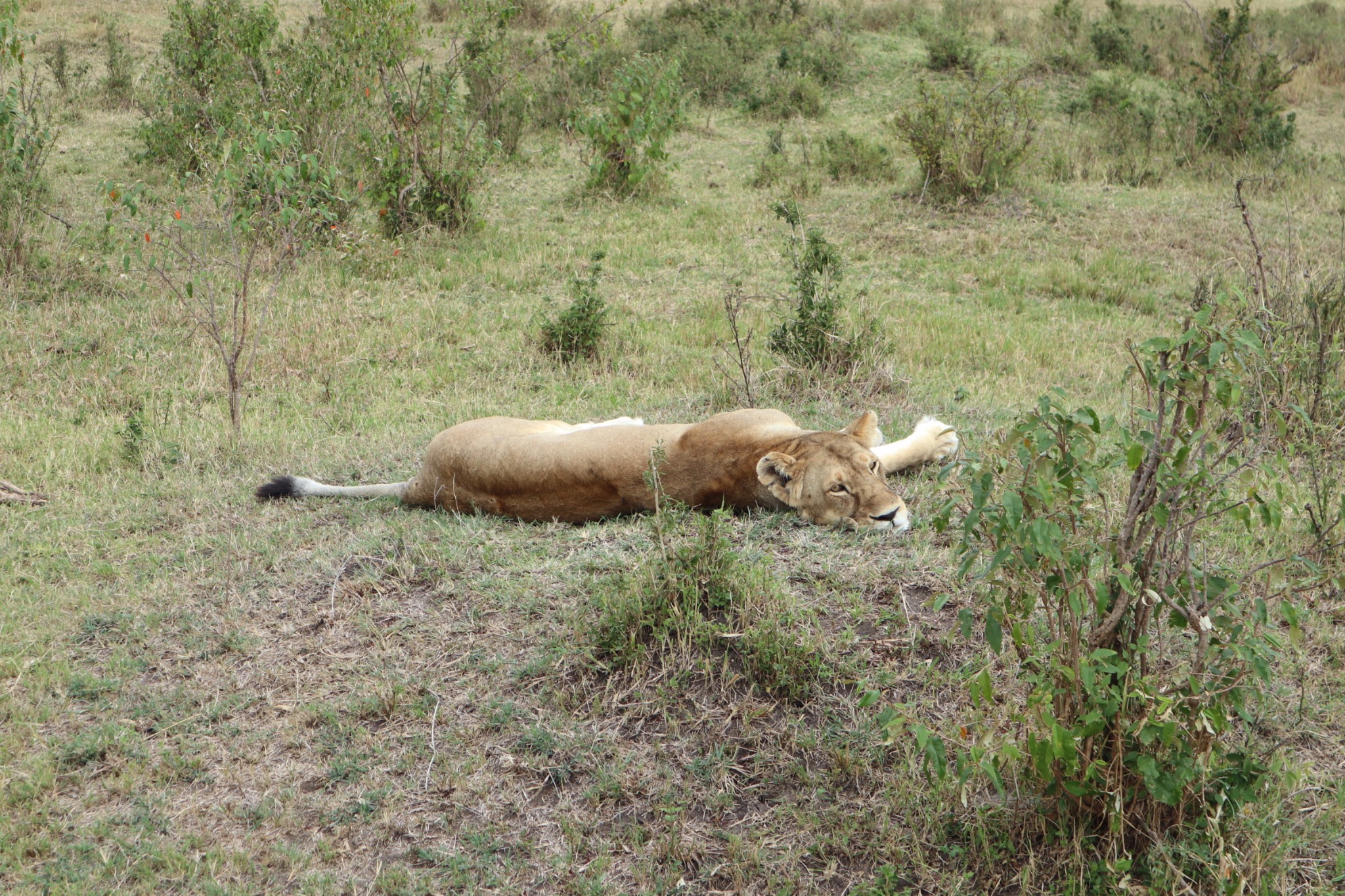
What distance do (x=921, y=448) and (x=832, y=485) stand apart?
849mm

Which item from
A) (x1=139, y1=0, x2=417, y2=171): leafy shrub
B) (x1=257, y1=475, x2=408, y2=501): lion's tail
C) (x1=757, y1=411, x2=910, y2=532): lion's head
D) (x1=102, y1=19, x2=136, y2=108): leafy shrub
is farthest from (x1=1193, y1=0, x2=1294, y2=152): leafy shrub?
(x1=102, y1=19, x2=136, y2=108): leafy shrub

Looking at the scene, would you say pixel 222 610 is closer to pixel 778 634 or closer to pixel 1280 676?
pixel 778 634

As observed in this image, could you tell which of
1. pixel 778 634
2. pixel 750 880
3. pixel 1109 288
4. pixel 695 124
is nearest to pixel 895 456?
pixel 778 634

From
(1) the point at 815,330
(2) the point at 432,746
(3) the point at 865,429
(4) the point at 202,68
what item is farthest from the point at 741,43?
(2) the point at 432,746

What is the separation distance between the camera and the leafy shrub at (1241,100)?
526 inches

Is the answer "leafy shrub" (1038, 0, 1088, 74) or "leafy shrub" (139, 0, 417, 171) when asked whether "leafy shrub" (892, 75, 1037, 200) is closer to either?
"leafy shrub" (139, 0, 417, 171)

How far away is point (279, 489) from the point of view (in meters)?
5.73

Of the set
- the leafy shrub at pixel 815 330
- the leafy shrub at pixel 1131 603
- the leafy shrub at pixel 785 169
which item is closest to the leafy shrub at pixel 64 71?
the leafy shrub at pixel 785 169

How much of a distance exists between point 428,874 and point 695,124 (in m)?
14.0

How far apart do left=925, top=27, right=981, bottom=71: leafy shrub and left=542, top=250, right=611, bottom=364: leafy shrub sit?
35.2 ft

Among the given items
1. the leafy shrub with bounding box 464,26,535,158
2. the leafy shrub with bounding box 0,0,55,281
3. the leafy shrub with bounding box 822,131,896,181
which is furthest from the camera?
the leafy shrub with bounding box 464,26,535,158

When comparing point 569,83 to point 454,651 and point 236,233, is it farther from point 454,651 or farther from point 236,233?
point 454,651

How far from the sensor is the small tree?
6926 mm

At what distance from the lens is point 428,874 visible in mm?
3326
